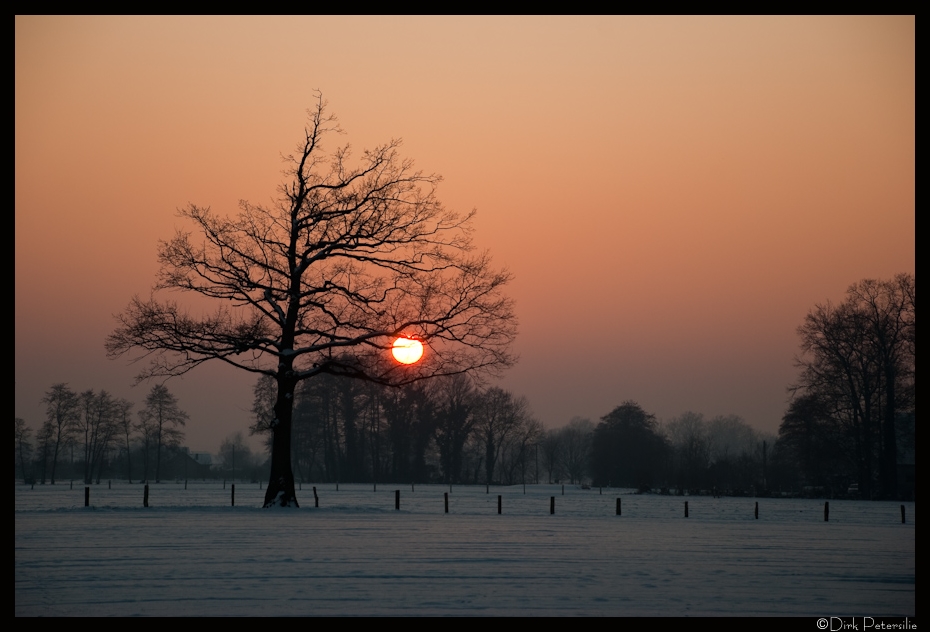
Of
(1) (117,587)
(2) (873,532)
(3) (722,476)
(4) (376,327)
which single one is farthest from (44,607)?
(3) (722,476)

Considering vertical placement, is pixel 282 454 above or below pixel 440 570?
above

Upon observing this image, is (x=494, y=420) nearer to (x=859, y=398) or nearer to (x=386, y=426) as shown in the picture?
(x=386, y=426)

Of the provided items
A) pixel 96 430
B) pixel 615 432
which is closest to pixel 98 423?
pixel 96 430

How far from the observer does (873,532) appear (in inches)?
1133

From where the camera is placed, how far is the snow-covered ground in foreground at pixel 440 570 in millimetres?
11578

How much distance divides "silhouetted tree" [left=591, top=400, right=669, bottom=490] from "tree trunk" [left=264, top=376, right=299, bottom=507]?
79331 mm

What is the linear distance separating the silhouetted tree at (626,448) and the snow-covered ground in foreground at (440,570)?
8379 centimetres

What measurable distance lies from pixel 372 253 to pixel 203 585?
2132 centimetres

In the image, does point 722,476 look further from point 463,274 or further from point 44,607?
point 44,607

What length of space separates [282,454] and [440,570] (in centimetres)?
1869

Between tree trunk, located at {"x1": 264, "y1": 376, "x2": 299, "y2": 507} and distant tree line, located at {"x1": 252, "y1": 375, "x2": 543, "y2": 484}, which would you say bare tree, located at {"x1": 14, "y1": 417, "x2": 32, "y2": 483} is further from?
tree trunk, located at {"x1": 264, "y1": 376, "x2": 299, "y2": 507}

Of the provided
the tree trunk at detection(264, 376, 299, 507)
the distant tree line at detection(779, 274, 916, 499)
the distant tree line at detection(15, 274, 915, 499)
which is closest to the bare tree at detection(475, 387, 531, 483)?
the distant tree line at detection(15, 274, 915, 499)

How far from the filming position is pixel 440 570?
49.5 ft

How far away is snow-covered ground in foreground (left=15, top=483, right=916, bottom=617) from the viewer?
38.0ft
